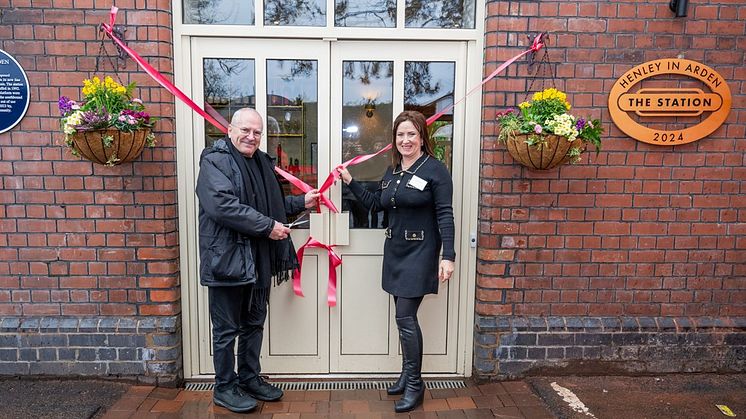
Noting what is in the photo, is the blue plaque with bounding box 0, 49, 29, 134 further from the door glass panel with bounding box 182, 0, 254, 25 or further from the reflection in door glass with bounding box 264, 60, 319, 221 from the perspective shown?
the reflection in door glass with bounding box 264, 60, 319, 221

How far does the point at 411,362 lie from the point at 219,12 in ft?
8.47

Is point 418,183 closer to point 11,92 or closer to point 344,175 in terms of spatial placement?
point 344,175

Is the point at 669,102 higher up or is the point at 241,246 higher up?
the point at 669,102

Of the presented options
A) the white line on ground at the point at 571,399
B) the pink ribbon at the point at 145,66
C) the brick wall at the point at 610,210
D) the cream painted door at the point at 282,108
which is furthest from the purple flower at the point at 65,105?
the white line on ground at the point at 571,399

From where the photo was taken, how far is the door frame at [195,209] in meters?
3.33

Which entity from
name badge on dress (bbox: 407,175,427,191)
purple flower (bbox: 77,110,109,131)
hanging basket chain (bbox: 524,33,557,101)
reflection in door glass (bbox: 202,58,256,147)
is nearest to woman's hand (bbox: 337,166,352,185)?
name badge on dress (bbox: 407,175,427,191)

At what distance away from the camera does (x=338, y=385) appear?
11.6 ft

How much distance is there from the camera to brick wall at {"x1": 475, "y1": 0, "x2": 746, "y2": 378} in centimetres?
325

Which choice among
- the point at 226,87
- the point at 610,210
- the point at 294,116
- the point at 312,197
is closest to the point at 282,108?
the point at 294,116

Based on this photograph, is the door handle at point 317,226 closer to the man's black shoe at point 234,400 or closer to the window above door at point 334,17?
the man's black shoe at point 234,400

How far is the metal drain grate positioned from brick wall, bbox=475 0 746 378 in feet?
0.82

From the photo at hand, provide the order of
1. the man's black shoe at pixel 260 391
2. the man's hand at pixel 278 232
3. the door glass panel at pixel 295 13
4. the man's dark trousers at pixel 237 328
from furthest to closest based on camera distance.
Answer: the door glass panel at pixel 295 13 → the man's black shoe at pixel 260 391 → the man's dark trousers at pixel 237 328 → the man's hand at pixel 278 232

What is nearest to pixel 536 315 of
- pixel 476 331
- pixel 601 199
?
pixel 476 331

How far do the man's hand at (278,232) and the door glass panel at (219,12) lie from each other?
56.0 inches
